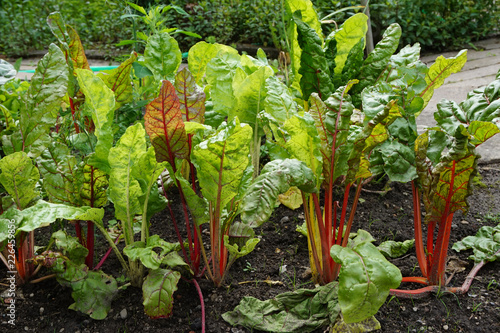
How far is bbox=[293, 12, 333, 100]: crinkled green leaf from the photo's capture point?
5.64 ft

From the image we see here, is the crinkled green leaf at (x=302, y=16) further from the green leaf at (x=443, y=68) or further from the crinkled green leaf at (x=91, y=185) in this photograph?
the crinkled green leaf at (x=91, y=185)

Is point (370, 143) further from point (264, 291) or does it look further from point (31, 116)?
point (31, 116)

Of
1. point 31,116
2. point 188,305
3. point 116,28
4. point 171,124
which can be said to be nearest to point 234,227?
point 188,305

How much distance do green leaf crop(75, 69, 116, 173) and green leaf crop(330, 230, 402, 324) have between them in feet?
2.78

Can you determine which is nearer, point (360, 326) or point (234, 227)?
point (360, 326)

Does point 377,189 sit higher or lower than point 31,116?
lower

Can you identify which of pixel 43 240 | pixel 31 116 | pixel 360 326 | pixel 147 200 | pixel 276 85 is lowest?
pixel 43 240

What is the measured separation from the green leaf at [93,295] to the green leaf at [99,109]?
1.36 ft

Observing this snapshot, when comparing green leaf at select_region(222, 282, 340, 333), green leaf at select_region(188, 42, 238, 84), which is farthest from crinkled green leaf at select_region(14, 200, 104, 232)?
green leaf at select_region(188, 42, 238, 84)

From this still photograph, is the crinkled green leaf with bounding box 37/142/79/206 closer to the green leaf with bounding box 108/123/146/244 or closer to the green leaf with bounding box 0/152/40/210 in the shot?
the green leaf with bounding box 0/152/40/210

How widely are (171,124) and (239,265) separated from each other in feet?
2.35

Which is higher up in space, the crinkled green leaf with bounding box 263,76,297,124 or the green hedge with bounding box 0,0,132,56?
the crinkled green leaf with bounding box 263,76,297,124

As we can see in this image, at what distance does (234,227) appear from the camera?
1.73 m

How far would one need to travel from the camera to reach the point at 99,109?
5.06 ft
